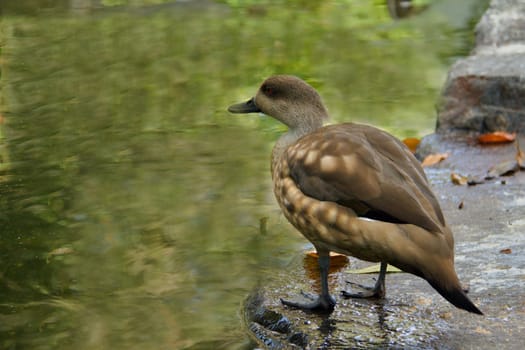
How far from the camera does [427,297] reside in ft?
13.2

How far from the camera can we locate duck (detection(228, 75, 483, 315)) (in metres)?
3.41

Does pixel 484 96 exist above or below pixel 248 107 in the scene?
below

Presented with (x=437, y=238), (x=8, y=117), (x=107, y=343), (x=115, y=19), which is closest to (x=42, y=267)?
(x=107, y=343)

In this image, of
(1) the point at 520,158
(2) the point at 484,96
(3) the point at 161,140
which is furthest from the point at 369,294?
(3) the point at 161,140

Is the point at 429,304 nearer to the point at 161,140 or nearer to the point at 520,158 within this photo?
the point at 520,158

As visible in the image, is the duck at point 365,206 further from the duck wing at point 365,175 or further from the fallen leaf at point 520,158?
the fallen leaf at point 520,158

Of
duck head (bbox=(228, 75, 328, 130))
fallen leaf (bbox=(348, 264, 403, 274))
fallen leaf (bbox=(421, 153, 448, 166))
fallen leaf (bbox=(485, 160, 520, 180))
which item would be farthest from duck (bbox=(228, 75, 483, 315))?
fallen leaf (bbox=(421, 153, 448, 166))

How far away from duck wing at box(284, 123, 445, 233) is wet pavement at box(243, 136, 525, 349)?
0.44 m

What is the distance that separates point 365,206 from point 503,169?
2.17 meters

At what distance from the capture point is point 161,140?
6.86 meters

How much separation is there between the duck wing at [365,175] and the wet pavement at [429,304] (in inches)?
17.2

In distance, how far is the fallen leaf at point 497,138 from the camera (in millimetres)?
5984

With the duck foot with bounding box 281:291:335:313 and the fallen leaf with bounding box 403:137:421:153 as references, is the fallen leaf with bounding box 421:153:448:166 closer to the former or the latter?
the fallen leaf with bounding box 403:137:421:153

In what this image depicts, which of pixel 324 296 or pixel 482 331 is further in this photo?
pixel 324 296
